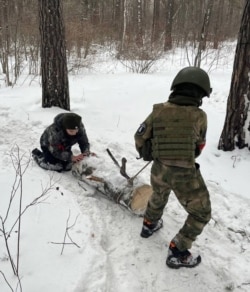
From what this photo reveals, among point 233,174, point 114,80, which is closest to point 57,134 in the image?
point 233,174

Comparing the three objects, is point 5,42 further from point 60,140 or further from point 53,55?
point 60,140

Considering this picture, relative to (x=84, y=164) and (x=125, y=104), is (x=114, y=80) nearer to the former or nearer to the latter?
(x=125, y=104)

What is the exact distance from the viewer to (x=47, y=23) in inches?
230

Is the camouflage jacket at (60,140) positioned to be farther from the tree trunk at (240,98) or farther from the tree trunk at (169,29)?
the tree trunk at (169,29)

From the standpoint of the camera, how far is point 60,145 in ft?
13.6

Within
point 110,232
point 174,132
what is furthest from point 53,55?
point 174,132

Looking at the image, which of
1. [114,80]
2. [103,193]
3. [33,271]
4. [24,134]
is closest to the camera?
[33,271]

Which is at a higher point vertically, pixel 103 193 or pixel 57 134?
pixel 57 134

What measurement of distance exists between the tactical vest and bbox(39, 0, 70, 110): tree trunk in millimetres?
4056

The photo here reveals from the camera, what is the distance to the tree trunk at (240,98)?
4.20 meters

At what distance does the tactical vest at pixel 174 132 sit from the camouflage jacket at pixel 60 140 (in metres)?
1.82

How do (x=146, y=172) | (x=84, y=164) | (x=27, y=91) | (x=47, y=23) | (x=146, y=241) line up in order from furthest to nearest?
1. (x=27, y=91)
2. (x=47, y=23)
3. (x=146, y=172)
4. (x=84, y=164)
5. (x=146, y=241)

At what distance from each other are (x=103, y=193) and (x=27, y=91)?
5095mm

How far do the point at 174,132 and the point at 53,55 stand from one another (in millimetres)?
4234
